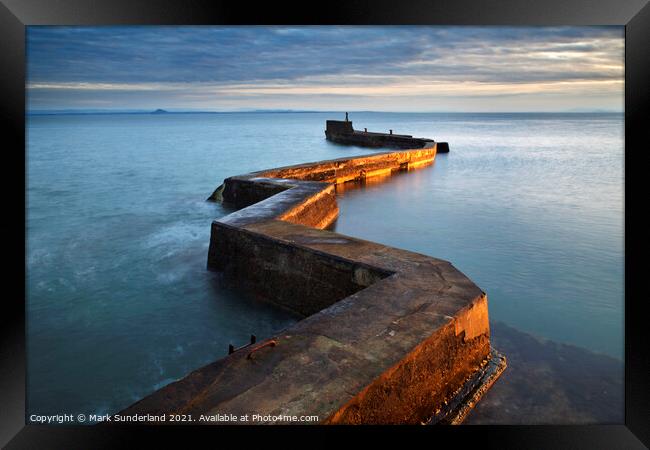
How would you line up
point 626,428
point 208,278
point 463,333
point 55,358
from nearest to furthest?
point 626,428, point 463,333, point 55,358, point 208,278

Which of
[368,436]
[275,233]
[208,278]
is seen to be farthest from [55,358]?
[368,436]

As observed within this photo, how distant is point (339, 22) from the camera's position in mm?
2293

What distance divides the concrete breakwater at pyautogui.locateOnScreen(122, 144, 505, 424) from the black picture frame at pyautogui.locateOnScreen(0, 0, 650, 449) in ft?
2.72

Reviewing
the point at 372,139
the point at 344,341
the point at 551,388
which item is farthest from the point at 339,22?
the point at 372,139

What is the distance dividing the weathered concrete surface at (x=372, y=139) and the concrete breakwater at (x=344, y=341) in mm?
16854

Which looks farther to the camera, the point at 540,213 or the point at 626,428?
the point at 540,213

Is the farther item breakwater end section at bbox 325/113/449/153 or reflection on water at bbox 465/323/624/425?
breakwater end section at bbox 325/113/449/153

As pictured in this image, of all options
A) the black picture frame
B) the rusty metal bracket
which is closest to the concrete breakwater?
the rusty metal bracket

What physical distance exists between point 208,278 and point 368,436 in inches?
150

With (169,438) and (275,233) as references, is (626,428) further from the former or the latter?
(275,233)

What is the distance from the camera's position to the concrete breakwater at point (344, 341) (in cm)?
218

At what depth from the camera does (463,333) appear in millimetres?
3154

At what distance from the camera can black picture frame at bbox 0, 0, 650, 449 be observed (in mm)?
2205

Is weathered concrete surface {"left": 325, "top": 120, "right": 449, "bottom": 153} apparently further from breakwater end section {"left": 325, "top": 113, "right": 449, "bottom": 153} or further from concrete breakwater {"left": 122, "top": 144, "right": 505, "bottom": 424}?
concrete breakwater {"left": 122, "top": 144, "right": 505, "bottom": 424}
